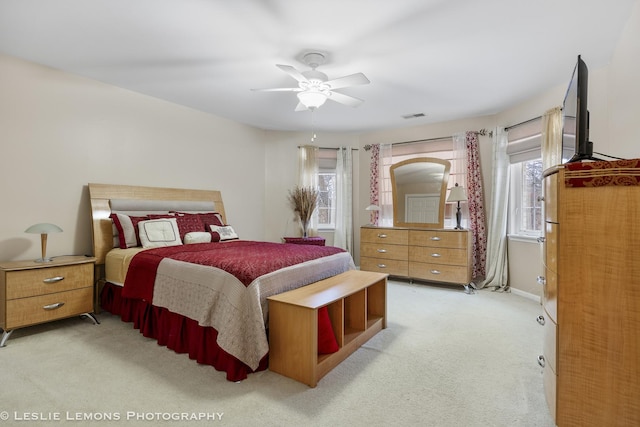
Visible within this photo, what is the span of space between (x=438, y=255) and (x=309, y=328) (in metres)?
3.01

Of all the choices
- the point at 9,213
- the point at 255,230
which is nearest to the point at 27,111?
the point at 9,213

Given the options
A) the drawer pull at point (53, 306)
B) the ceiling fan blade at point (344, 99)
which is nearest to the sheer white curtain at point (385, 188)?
the ceiling fan blade at point (344, 99)

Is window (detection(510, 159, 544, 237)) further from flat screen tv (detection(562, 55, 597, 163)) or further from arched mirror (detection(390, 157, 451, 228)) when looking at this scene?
flat screen tv (detection(562, 55, 597, 163))

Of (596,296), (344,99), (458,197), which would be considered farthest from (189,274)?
(458,197)

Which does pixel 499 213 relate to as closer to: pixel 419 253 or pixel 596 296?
pixel 419 253

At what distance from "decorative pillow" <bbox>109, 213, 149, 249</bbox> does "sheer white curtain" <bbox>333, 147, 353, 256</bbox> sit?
10.6 ft

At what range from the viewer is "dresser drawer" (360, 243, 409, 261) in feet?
15.5

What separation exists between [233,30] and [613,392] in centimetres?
310

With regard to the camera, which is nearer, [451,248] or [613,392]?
[613,392]

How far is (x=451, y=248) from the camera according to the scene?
14.4ft

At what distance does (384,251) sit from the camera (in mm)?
4879

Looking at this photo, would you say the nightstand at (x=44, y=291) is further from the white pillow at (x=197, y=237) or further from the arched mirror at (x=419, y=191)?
the arched mirror at (x=419, y=191)

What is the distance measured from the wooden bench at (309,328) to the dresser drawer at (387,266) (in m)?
2.14

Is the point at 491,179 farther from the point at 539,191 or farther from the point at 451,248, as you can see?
the point at 451,248
